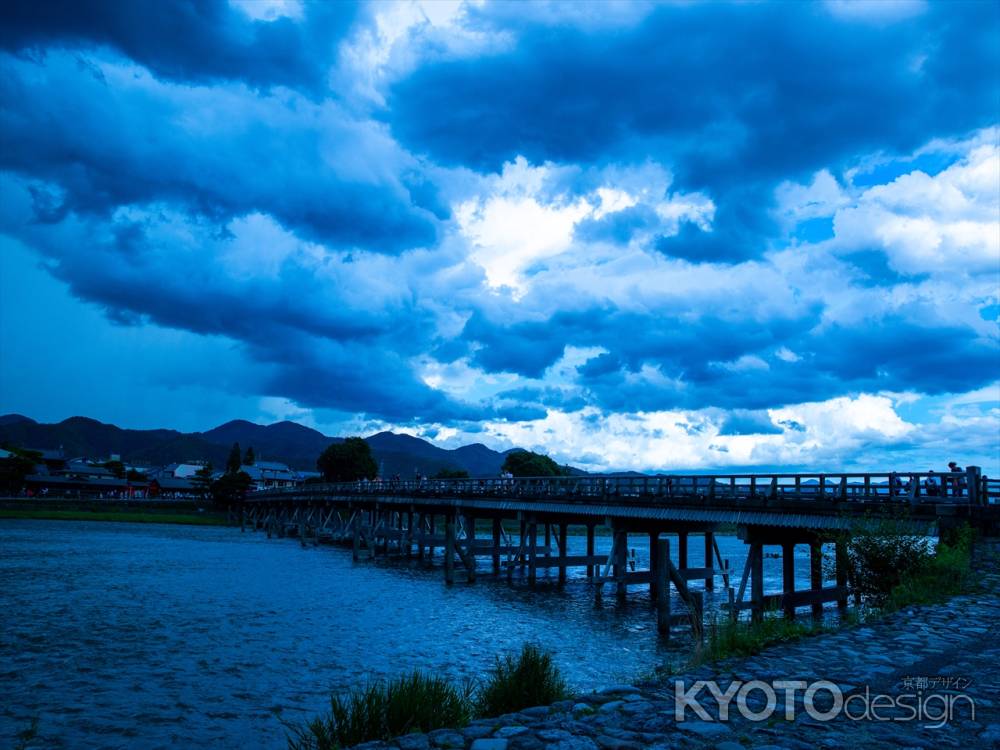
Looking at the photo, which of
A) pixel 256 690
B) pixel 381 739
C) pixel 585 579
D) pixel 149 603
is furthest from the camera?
pixel 585 579

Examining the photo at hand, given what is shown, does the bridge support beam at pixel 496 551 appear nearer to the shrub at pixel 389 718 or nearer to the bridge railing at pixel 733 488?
the bridge railing at pixel 733 488

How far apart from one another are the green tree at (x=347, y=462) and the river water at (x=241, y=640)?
93.8 meters

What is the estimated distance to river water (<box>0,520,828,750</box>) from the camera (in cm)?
1378

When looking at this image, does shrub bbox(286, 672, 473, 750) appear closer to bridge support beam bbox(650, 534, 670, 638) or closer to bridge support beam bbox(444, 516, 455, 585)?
bridge support beam bbox(650, 534, 670, 638)

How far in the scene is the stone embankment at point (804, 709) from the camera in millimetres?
6516

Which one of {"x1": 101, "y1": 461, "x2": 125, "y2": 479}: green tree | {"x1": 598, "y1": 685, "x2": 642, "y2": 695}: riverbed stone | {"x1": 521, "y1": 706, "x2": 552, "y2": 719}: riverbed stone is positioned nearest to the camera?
{"x1": 521, "y1": 706, "x2": 552, "y2": 719}: riverbed stone

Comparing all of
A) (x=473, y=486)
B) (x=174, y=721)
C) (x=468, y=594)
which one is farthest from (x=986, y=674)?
(x=473, y=486)

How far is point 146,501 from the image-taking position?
4579 inches

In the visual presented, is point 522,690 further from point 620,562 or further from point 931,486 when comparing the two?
point 620,562

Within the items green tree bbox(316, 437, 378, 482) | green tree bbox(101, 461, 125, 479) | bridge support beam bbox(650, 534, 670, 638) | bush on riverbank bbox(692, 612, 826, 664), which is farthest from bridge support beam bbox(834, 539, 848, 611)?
green tree bbox(101, 461, 125, 479)

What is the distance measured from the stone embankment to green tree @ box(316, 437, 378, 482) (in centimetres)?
13165

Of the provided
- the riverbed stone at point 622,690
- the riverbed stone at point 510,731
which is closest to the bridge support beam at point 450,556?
the riverbed stone at point 622,690

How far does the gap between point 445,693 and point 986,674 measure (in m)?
6.68

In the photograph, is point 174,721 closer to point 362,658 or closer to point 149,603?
point 362,658
